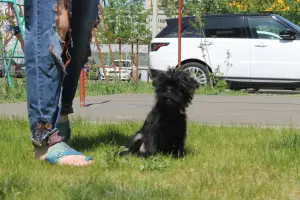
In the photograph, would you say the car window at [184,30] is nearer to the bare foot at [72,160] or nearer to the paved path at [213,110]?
the paved path at [213,110]

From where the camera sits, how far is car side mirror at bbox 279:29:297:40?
540 inches

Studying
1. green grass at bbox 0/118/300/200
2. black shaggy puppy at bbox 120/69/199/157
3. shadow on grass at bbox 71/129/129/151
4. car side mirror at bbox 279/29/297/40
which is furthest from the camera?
car side mirror at bbox 279/29/297/40

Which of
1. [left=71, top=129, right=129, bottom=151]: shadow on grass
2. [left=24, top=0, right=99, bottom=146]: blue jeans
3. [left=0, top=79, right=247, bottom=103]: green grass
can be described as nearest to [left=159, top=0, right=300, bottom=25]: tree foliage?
[left=0, top=79, right=247, bottom=103]: green grass

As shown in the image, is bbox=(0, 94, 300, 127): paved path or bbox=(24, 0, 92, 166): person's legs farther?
bbox=(0, 94, 300, 127): paved path

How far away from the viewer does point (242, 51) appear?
14086 millimetres

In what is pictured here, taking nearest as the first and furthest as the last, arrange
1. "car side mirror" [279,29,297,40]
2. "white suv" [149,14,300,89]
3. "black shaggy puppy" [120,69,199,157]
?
"black shaggy puppy" [120,69,199,157] < "car side mirror" [279,29,297,40] < "white suv" [149,14,300,89]

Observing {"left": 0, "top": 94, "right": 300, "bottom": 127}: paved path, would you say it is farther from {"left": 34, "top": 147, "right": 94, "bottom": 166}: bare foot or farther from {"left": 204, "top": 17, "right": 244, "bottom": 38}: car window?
{"left": 204, "top": 17, "right": 244, "bottom": 38}: car window

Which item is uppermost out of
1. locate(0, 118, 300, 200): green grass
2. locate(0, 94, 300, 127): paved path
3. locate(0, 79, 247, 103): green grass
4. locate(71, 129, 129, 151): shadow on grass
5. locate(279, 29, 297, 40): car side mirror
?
locate(279, 29, 297, 40): car side mirror

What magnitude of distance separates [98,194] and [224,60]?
38.1 feet

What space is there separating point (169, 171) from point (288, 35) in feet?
Result: 35.4

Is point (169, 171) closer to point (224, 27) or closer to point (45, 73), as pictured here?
point (45, 73)

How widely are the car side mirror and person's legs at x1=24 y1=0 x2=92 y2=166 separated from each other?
1060 centimetres

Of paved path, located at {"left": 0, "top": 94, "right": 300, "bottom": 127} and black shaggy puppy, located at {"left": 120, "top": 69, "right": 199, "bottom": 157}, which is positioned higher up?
black shaggy puppy, located at {"left": 120, "top": 69, "right": 199, "bottom": 157}

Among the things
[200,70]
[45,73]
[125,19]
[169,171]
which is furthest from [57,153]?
[125,19]
